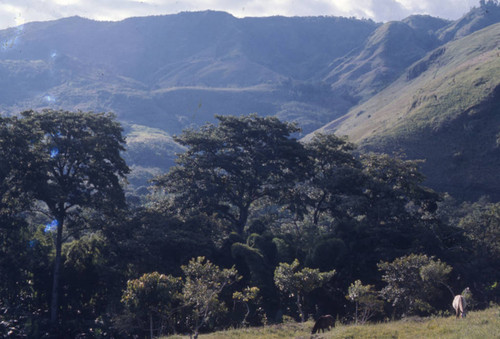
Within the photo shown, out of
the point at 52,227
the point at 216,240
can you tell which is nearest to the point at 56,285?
the point at 52,227

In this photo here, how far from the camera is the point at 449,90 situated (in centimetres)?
9188

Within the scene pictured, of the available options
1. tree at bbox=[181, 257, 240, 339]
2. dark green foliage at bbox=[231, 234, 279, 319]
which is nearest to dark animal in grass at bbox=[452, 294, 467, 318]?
tree at bbox=[181, 257, 240, 339]

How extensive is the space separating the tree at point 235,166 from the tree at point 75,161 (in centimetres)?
683

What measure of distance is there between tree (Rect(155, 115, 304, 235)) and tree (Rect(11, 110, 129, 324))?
22.4ft

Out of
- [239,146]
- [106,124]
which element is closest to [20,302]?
[106,124]

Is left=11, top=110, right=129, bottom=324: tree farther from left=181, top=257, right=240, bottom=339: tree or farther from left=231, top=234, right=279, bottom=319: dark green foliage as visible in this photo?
left=181, top=257, right=240, bottom=339: tree

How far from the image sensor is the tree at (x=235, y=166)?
35344 mm

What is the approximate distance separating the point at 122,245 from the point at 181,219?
4733 mm

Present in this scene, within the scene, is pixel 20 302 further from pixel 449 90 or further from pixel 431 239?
pixel 449 90

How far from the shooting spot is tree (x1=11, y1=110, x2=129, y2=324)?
27.3 metres

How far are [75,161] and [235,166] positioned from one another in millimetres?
12084

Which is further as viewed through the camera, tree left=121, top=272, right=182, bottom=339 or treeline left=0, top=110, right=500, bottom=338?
treeline left=0, top=110, right=500, bottom=338

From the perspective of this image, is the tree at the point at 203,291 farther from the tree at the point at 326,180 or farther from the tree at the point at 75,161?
the tree at the point at 326,180

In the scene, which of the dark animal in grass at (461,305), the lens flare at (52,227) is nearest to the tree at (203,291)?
the dark animal in grass at (461,305)
